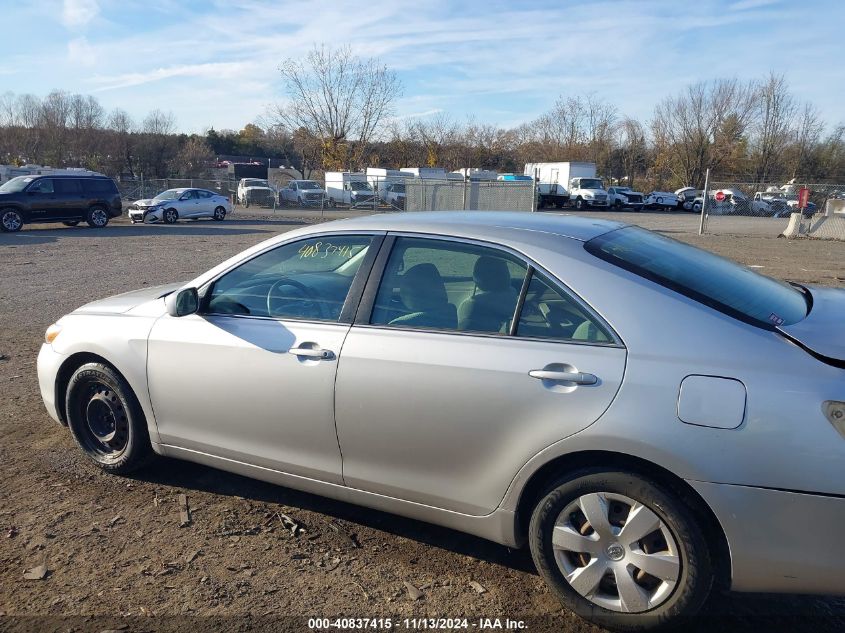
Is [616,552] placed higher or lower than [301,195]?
higher

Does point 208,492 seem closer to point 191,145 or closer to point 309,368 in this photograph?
point 309,368

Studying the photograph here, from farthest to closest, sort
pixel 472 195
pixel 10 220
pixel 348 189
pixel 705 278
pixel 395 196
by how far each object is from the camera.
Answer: pixel 348 189 < pixel 395 196 < pixel 472 195 < pixel 10 220 < pixel 705 278

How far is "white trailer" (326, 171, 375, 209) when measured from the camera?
41656mm

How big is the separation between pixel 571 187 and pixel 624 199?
4.40 meters

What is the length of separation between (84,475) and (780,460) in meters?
3.88

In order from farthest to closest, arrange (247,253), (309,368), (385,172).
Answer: (385,172) → (247,253) → (309,368)

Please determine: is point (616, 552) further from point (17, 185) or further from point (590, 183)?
point (590, 183)

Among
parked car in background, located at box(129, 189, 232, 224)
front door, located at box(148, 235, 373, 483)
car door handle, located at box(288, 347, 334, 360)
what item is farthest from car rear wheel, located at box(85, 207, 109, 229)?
car door handle, located at box(288, 347, 334, 360)

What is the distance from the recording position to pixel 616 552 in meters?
2.71

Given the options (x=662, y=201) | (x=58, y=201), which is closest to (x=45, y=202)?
(x=58, y=201)

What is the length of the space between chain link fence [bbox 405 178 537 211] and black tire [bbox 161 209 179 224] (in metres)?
9.85

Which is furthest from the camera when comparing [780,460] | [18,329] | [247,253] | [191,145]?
[191,145]

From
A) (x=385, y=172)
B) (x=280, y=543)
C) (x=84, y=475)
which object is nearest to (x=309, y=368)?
(x=280, y=543)

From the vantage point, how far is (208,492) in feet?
13.3
